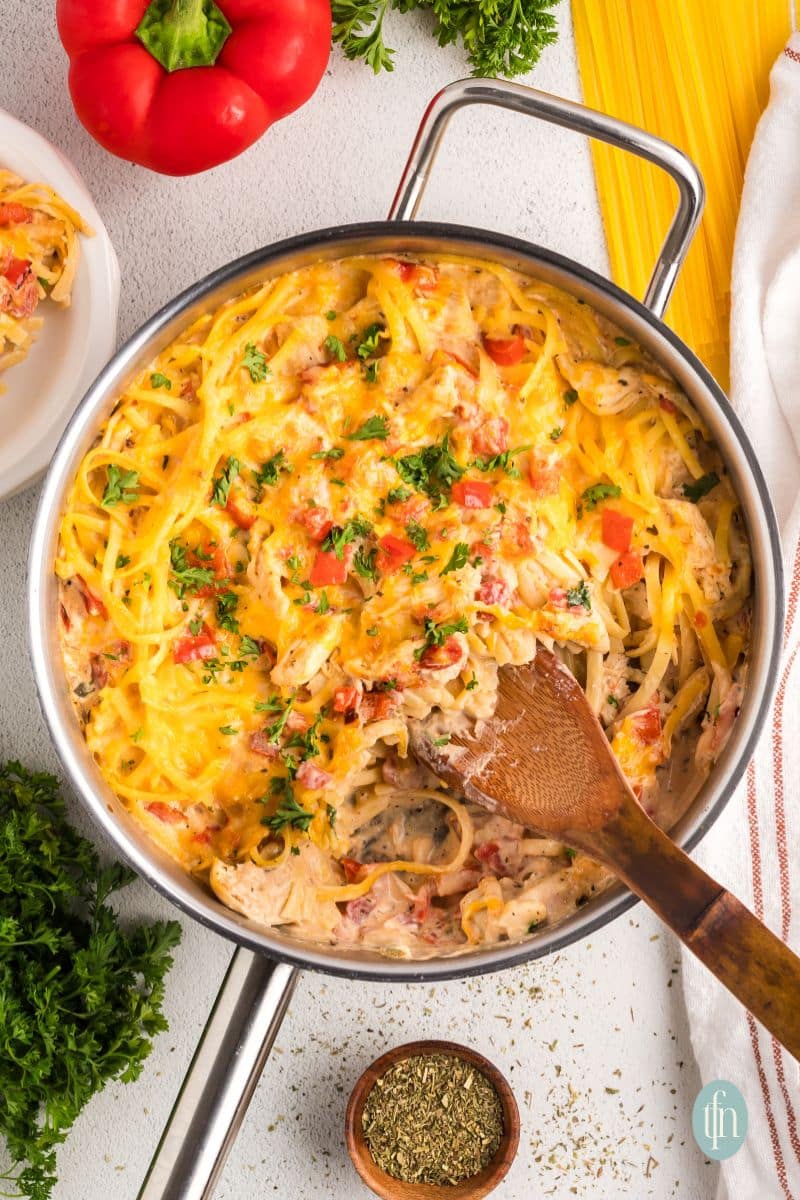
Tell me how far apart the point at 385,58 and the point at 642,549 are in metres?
1.63

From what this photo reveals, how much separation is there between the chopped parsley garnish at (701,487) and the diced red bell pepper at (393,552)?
70cm

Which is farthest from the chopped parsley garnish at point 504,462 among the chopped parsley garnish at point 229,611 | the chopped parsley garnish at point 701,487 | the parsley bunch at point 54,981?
the parsley bunch at point 54,981

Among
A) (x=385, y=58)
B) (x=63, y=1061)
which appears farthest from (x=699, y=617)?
(x=63, y=1061)

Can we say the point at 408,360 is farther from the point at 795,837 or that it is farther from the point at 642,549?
the point at 795,837

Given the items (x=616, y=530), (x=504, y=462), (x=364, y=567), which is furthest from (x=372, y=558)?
(x=616, y=530)

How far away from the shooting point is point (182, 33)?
3.12m

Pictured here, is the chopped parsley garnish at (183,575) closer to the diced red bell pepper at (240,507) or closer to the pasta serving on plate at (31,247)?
→ the diced red bell pepper at (240,507)

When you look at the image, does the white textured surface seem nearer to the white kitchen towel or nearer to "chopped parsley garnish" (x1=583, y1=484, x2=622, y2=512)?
the white kitchen towel

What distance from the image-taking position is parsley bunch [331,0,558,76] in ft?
10.7

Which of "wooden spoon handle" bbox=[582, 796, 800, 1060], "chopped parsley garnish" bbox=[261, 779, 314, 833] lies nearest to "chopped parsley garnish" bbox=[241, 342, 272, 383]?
"chopped parsley garnish" bbox=[261, 779, 314, 833]

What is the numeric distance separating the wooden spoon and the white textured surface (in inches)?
34.6

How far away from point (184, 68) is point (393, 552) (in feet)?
4.86

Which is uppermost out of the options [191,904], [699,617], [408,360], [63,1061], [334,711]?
[408,360]

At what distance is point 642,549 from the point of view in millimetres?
2879
